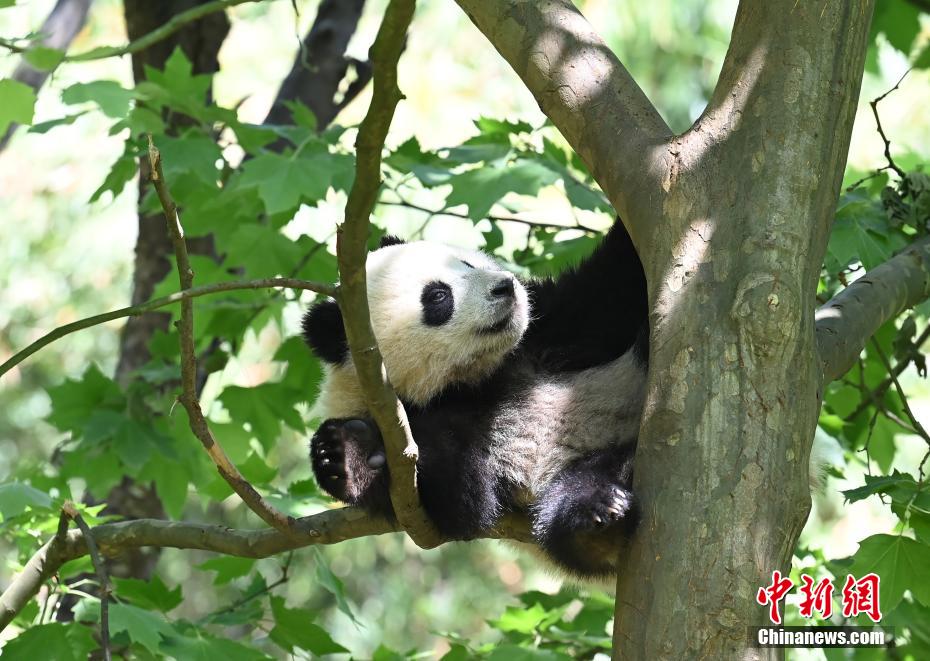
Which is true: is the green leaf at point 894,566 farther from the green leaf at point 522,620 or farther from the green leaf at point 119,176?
the green leaf at point 119,176

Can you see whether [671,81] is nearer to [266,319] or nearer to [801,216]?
[266,319]

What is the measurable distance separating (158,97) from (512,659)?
2168mm

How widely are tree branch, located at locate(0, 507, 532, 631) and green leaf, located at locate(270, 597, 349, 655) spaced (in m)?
0.45

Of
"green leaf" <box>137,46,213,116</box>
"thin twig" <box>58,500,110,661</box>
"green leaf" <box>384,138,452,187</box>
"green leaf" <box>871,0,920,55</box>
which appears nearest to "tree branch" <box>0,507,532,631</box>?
"thin twig" <box>58,500,110,661</box>

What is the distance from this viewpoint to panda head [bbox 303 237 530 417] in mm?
2973

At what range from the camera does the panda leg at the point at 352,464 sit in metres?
2.56

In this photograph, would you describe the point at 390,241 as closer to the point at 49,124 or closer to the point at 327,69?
the point at 49,124

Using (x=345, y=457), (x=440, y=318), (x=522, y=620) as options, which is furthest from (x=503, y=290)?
(x=522, y=620)

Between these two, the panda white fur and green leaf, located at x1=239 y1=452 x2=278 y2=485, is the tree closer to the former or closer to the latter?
the panda white fur

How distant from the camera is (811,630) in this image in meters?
1.92

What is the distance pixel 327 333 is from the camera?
10.3ft

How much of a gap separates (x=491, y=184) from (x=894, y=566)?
63.3 inches

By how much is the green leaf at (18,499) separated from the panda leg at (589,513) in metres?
1.37

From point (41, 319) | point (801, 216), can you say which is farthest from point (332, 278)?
point (41, 319)
